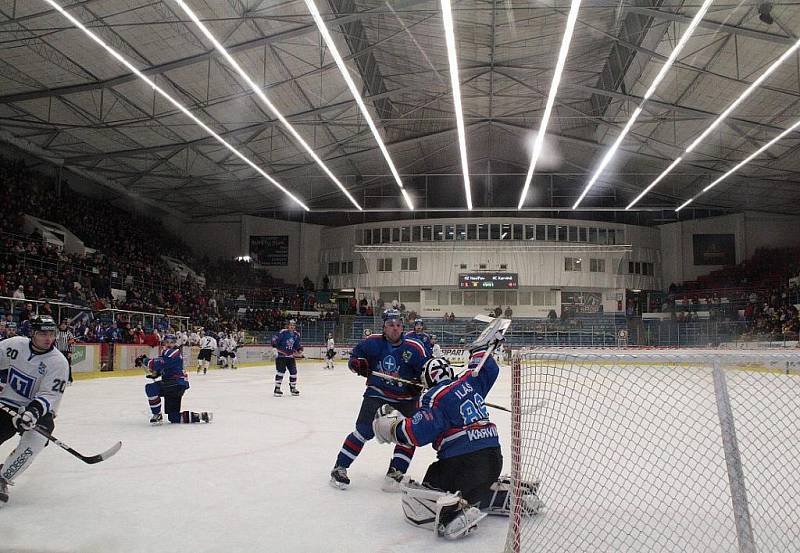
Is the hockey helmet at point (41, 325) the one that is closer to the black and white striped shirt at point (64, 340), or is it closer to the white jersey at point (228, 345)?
the black and white striped shirt at point (64, 340)

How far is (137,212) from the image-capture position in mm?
34469

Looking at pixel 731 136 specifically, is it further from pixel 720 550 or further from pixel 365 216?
pixel 720 550

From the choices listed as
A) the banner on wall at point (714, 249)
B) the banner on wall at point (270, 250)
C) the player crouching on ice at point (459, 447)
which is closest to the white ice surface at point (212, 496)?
the player crouching on ice at point (459, 447)

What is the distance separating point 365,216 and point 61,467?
33539 millimetres

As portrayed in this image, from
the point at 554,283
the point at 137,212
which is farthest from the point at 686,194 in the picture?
the point at 137,212

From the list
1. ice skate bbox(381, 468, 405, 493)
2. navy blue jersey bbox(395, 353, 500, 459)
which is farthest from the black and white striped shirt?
navy blue jersey bbox(395, 353, 500, 459)

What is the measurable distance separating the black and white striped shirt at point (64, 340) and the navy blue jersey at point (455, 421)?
12724 millimetres

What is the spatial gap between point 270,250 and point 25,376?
34228 millimetres

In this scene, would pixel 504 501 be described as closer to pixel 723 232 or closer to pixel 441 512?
pixel 441 512

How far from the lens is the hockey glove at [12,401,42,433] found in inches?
160

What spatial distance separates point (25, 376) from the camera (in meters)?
4.34

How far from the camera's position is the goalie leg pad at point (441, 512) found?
3320 millimetres

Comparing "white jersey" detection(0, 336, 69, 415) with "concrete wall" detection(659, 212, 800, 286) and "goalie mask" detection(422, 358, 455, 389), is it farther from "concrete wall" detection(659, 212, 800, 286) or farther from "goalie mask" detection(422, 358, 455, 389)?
"concrete wall" detection(659, 212, 800, 286)

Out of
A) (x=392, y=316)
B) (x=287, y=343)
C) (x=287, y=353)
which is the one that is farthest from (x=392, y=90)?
(x=392, y=316)
